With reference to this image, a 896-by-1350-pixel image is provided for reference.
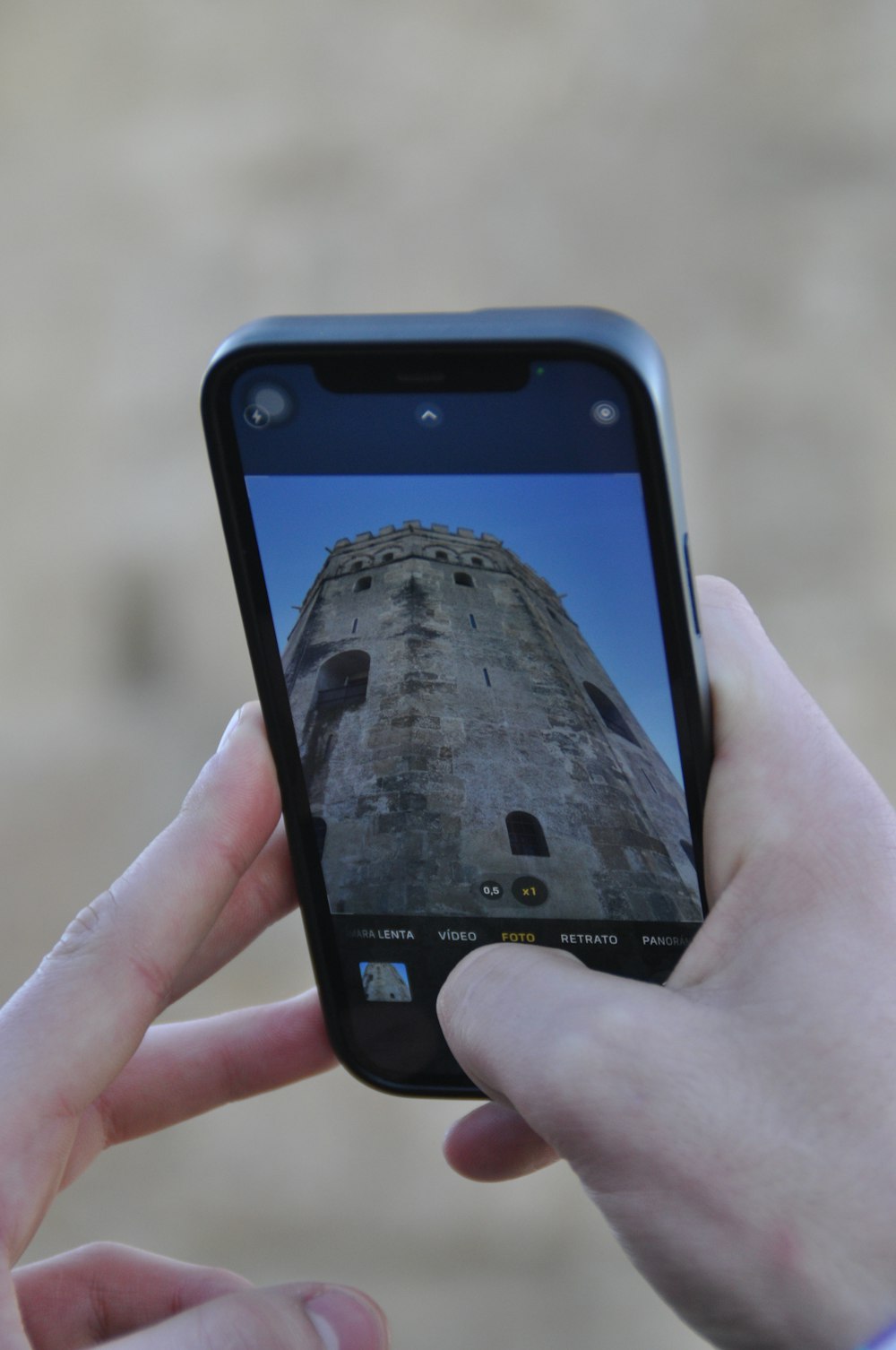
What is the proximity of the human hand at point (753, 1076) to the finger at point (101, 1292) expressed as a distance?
0.19 metres

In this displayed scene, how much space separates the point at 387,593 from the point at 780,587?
72 centimetres

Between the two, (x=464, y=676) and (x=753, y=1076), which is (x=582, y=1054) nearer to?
(x=753, y=1076)

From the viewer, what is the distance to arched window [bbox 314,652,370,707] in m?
0.56

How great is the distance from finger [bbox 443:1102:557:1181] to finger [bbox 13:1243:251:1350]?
0.12 meters

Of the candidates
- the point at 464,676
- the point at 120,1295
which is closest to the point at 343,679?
the point at 464,676

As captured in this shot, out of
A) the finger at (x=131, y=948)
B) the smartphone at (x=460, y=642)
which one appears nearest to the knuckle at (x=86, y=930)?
the finger at (x=131, y=948)

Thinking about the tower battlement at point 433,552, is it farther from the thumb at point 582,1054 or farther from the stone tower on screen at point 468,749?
the thumb at point 582,1054

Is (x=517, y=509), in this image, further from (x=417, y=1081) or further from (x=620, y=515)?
(x=417, y=1081)

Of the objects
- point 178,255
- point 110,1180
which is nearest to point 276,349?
point 110,1180

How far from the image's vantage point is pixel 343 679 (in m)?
0.56

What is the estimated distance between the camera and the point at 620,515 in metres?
0.48

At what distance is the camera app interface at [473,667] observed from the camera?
1.59ft

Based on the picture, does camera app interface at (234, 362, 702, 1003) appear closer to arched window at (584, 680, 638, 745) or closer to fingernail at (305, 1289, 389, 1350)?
arched window at (584, 680, 638, 745)

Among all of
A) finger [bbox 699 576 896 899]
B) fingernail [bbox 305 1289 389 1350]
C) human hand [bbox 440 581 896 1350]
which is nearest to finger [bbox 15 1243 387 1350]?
fingernail [bbox 305 1289 389 1350]
